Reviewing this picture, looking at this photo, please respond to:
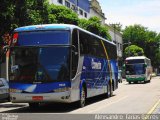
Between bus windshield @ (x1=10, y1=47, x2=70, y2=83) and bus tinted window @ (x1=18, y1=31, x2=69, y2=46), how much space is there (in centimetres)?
28

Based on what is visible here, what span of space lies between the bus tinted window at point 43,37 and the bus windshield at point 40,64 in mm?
278

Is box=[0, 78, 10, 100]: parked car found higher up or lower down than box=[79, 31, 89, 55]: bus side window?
lower down

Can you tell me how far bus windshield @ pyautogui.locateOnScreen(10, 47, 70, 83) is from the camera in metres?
17.2

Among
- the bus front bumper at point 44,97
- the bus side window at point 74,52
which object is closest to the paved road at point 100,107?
the bus front bumper at point 44,97

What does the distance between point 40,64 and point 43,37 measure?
3.97 feet

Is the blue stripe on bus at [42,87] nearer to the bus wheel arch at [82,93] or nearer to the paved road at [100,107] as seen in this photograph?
the paved road at [100,107]

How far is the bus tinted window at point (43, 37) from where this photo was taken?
1766 centimetres

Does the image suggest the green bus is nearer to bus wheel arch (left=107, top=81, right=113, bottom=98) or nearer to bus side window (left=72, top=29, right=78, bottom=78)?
bus wheel arch (left=107, top=81, right=113, bottom=98)

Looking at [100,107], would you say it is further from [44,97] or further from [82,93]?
[44,97]

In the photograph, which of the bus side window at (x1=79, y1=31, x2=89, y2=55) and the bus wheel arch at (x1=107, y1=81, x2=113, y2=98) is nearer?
the bus side window at (x1=79, y1=31, x2=89, y2=55)

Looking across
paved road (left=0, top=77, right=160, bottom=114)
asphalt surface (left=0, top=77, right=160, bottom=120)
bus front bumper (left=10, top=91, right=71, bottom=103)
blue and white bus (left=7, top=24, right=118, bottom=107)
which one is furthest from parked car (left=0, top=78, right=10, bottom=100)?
bus front bumper (left=10, top=91, right=71, bottom=103)

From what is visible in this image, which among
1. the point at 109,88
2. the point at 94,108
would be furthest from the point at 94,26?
the point at 94,108

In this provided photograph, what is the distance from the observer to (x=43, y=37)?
17859 millimetres

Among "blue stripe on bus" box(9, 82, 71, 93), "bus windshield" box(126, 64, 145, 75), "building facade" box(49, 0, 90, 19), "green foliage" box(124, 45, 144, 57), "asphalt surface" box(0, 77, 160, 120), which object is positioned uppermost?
"building facade" box(49, 0, 90, 19)
